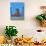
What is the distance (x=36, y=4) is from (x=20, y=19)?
0.38 m

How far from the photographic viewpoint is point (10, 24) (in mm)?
3094

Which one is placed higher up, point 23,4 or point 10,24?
point 23,4

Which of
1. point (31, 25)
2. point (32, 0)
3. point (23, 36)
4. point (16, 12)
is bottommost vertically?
point (23, 36)

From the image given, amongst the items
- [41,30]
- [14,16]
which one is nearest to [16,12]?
[14,16]

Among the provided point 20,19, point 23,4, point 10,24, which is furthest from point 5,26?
point 23,4

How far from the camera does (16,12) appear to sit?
121 inches

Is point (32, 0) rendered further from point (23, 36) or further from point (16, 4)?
point (23, 36)

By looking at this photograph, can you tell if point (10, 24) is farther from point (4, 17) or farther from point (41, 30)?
point (41, 30)

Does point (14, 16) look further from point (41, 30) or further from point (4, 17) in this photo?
point (41, 30)

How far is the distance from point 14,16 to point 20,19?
0.12 meters

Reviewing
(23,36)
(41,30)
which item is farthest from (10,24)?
(41,30)

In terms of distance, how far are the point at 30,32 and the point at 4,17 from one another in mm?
521

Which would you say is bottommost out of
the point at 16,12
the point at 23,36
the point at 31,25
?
the point at 23,36

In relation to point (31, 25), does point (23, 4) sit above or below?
above
